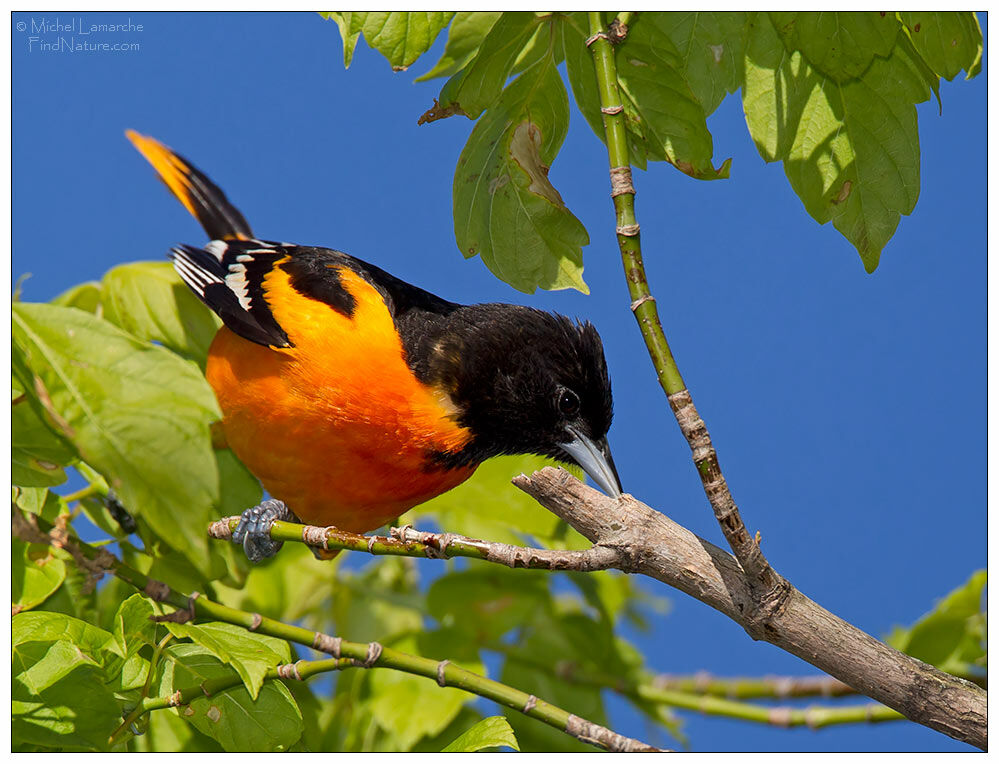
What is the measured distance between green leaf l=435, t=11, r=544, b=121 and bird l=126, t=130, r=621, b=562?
42 cm

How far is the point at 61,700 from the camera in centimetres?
111

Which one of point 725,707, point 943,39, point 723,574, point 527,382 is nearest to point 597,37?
point 943,39

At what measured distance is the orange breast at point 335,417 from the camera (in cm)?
161

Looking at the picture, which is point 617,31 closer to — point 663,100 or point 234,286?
point 663,100

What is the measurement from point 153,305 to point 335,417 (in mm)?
400

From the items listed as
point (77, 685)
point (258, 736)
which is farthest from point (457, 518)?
point (77, 685)

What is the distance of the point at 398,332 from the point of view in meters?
1.73

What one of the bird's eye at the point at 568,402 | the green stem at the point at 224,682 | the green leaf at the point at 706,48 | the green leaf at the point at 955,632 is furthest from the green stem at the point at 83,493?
the green leaf at the point at 955,632

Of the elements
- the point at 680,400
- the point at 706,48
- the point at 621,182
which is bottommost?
the point at 680,400

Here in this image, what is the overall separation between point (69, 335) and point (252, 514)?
84 cm

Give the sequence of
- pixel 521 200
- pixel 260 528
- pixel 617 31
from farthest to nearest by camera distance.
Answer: pixel 260 528
pixel 521 200
pixel 617 31

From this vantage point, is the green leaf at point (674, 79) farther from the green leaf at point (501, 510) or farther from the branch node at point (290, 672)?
the branch node at point (290, 672)

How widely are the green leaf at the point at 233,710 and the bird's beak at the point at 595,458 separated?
0.60m

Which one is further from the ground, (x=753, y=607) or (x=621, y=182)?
(x=621, y=182)
